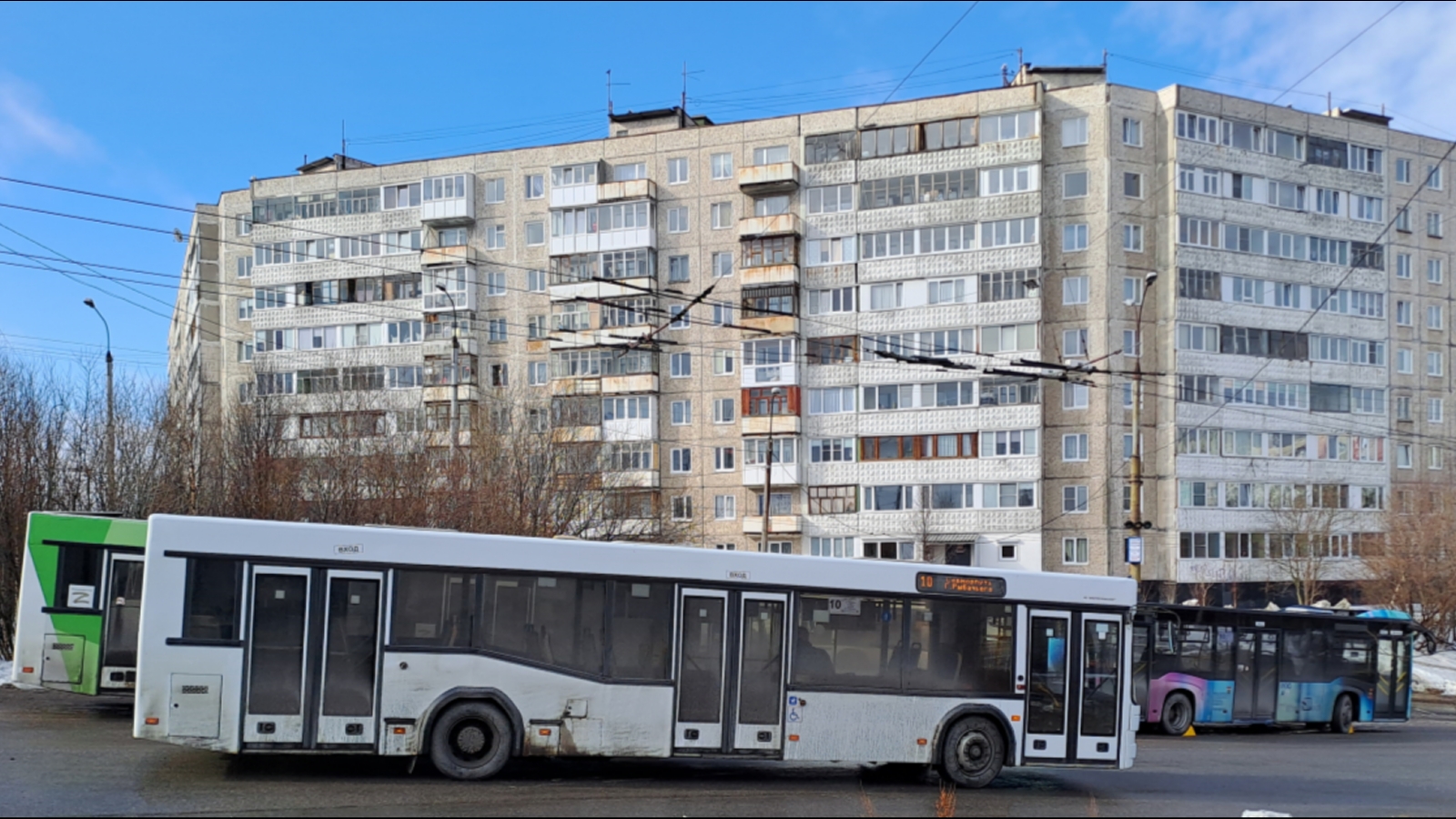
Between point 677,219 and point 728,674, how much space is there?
157 feet

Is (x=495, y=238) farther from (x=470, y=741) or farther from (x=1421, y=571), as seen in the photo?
(x=470, y=741)

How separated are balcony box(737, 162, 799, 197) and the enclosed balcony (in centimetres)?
1363

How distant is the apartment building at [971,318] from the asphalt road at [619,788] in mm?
35759

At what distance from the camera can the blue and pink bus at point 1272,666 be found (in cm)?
2462

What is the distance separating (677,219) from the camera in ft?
196

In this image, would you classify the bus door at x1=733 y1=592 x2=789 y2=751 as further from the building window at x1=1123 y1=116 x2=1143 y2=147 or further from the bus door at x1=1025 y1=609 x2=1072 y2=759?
the building window at x1=1123 y1=116 x2=1143 y2=147

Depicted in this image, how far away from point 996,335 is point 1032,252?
3870 millimetres

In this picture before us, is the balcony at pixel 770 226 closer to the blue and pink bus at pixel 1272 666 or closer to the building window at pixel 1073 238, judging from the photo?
the building window at pixel 1073 238

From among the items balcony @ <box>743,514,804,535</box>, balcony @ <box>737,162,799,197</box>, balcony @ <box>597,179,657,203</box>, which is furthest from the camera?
balcony @ <box>597,179,657,203</box>

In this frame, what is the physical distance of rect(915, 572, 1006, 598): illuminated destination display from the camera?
1375 cm

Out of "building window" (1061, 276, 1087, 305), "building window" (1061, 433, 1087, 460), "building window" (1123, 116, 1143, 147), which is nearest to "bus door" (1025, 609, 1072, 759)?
"building window" (1061, 433, 1087, 460)

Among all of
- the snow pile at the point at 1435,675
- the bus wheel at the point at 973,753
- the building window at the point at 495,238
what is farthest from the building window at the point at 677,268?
the bus wheel at the point at 973,753

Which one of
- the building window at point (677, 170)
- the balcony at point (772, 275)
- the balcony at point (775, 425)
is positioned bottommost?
the balcony at point (775, 425)

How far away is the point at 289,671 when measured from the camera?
12.1 meters
